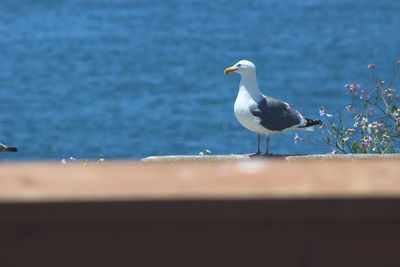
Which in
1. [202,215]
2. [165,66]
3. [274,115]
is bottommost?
[165,66]

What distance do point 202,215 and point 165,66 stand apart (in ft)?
94.3

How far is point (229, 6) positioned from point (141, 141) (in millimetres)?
24025

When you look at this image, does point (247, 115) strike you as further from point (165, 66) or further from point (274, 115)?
point (165, 66)

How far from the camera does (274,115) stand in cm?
631

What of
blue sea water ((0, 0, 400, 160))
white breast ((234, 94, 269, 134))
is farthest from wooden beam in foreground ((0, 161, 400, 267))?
blue sea water ((0, 0, 400, 160))

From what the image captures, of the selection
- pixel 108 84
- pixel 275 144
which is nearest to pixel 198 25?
pixel 108 84

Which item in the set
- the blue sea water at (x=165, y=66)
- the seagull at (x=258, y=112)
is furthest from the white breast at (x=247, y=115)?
the blue sea water at (x=165, y=66)

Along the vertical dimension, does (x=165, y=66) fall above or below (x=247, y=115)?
below

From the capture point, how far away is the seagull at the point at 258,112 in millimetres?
6207

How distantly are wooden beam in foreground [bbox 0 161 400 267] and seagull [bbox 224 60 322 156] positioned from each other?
437cm

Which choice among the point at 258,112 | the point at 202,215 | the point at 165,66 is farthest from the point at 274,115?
the point at 165,66

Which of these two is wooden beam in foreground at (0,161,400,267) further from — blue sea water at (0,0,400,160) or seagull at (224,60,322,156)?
blue sea water at (0,0,400,160)

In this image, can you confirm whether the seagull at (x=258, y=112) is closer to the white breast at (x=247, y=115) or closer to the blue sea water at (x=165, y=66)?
the white breast at (x=247, y=115)

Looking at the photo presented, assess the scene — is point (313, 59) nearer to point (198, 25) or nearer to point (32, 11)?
point (198, 25)
